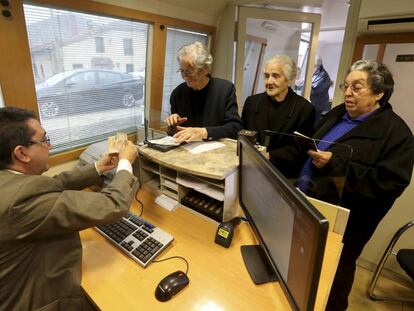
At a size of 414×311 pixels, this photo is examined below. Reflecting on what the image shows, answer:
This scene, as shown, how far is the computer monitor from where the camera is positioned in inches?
20.8

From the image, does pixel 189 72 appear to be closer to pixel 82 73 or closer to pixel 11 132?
pixel 82 73

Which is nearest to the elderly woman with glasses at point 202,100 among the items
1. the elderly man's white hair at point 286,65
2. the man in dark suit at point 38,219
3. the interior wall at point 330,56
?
the elderly man's white hair at point 286,65

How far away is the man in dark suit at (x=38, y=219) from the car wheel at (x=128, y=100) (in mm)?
1257

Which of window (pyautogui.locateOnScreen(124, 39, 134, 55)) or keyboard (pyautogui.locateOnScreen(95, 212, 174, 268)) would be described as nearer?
keyboard (pyautogui.locateOnScreen(95, 212, 174, 268))

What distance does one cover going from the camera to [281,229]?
0.71 meters

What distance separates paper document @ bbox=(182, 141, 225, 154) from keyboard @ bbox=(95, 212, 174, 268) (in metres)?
0.41

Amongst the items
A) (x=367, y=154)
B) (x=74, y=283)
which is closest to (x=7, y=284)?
(x=74, y=283)

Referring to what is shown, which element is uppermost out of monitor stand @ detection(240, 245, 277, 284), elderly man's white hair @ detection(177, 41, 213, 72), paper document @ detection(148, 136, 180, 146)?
elderly man's white hair @ detection(177, 41, 213, 72)

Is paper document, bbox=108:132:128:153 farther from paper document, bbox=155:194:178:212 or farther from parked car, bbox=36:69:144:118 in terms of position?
parked car, bbox=36:69:144:118

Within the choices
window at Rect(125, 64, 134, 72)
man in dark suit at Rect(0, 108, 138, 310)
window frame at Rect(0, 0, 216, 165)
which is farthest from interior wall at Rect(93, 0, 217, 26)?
man in dark suit at Rect(0, 108, 138, 310)

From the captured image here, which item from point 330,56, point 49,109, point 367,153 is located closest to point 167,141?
point 49,109

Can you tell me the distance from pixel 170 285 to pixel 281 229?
42 cm

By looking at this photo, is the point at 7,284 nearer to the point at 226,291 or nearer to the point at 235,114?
the point at 226,291

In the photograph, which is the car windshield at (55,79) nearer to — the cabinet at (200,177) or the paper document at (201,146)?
the cabinet at (200,177)
